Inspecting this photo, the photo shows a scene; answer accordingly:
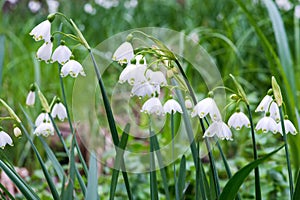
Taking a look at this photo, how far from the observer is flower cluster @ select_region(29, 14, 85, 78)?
107cm

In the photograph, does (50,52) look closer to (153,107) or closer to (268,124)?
(153,107)

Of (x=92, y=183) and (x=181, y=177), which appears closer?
(x=92, y=183)

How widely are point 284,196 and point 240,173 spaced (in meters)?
1.05

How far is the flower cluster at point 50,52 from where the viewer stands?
107 centimetres

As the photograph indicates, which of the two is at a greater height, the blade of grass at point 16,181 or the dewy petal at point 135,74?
the dewy petal at point 135,74

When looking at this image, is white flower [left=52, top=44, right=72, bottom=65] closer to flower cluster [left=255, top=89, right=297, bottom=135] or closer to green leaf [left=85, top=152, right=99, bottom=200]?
green leaf [left=85, top=152, right=99, bottom=200]

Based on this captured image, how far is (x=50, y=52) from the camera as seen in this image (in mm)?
1095

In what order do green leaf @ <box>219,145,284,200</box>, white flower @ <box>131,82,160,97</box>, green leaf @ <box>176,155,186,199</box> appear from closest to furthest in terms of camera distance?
green leaf @ <box>219,145,284,200</box> < white flower @ <box>131,82,160,97</box> < green leaf @ <box>176,155,186,199</box>

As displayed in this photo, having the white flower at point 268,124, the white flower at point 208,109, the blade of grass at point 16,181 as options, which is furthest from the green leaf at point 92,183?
the white flower at point 268,124

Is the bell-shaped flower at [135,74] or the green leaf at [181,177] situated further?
the green leaf at [181,177]

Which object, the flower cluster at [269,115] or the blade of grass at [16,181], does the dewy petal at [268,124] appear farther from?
the blade of grass at [16,181]

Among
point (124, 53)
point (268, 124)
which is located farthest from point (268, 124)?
point (124, 53)

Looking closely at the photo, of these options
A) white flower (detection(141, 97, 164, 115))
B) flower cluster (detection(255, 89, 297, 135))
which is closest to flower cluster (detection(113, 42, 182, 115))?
white flower (detection(141, 97, 164, 115))

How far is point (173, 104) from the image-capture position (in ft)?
3.80
